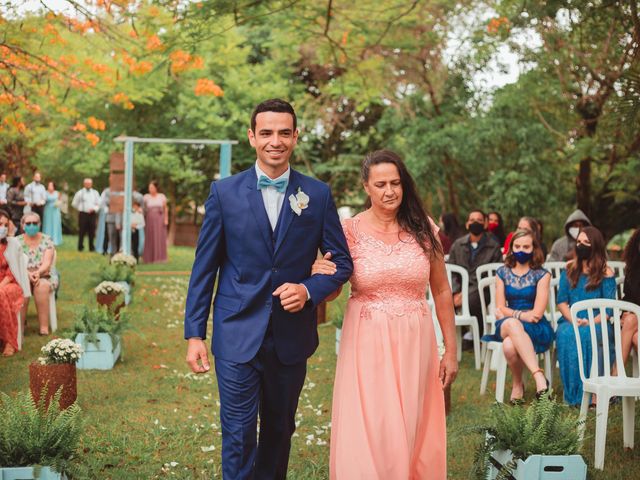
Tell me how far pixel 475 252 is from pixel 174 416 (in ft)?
16.4

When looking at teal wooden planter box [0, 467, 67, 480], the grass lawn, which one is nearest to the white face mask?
the grass lawn

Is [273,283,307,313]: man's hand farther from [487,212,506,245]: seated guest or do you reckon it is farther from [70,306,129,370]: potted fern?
[487,212,506,245]: seated guest

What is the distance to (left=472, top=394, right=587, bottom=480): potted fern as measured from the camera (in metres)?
4.82

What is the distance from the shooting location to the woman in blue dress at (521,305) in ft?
26.8

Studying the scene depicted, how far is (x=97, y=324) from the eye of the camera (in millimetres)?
9555

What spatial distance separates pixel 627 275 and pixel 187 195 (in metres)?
29.3

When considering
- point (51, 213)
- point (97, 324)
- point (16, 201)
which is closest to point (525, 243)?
point (97, 324)

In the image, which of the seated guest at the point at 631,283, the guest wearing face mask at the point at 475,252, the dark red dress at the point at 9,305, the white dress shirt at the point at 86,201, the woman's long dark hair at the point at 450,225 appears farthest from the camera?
the white dress shirt at the point at 86,201

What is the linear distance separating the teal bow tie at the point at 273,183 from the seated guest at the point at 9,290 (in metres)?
6.55

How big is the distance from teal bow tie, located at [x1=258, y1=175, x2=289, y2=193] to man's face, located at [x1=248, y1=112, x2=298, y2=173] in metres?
0.06

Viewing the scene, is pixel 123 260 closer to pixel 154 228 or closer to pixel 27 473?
pixel 154 228

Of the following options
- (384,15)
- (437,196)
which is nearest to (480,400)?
(384,15)

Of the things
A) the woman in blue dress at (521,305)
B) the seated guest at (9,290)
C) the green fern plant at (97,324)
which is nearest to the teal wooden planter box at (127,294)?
the seated guest at (9,290)

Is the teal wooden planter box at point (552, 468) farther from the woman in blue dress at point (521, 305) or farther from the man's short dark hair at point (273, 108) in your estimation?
the woman in blue dress at point (521, 305)
